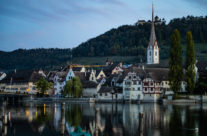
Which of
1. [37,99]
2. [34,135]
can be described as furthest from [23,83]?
[34,135]

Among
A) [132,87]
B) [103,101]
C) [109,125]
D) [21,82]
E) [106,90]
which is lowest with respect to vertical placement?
[103,101]

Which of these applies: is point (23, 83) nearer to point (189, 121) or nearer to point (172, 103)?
point (172, 103)

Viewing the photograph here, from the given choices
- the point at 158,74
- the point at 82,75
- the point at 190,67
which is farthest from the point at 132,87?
the point at 82,75

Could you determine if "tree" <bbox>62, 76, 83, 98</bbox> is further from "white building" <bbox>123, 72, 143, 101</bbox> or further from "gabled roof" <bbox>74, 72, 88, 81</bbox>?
"white building" <bbox>123, 72, 143, 101</bbox>

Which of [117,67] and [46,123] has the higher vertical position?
[117,67]

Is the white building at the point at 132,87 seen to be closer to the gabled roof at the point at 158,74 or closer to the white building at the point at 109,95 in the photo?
the white building at the point at 109,95

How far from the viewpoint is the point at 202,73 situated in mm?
114500

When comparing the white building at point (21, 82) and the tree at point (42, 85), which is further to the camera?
the white building at point (21, 82)

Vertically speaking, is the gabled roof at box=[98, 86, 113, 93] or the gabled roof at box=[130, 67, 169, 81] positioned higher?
the gabled roof at box=[130, 67, 169, 81]

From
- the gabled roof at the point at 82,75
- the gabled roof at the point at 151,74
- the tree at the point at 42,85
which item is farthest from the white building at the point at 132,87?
the tree at the point at 42,85

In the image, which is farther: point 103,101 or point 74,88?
point 74,88

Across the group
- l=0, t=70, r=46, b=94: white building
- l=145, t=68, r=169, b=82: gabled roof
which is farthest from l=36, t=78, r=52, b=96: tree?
l=145, t=68, r=169, b=82: gabled roof

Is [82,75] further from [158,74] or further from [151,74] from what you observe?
[158,74]

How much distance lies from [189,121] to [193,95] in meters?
41.9
